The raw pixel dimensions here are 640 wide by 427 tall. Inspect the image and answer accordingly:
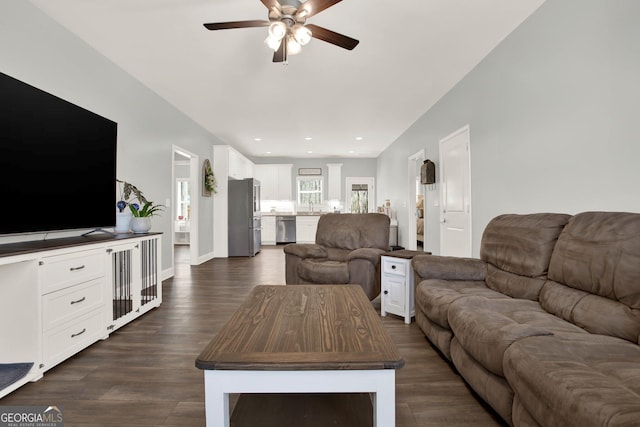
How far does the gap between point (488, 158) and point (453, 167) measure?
844 millimetres

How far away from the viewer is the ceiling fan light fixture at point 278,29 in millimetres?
2164

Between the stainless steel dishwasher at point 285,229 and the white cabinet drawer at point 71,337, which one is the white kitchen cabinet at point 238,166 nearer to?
the stainless steel dishwasher at point 285,229

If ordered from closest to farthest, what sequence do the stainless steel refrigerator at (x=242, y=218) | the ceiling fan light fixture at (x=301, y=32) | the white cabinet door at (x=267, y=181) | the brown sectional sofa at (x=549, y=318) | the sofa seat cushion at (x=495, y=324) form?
the brown sectional sofa at (x=549, y=318), the sofa seat cushion at (x=495, y=324), the ceiling fan light fixture at (x=301, y=32), the stainless steel refrigerator at (x=242, y=218), the white cabinet door at (x=267, y=181)

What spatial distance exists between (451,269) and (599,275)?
101 centimetres

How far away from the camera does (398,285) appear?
2.88 m

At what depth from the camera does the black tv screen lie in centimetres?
202

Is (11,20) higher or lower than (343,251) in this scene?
higher

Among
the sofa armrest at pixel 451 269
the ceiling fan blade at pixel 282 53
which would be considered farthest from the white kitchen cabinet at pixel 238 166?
the sofa armrest at pixel 451 269

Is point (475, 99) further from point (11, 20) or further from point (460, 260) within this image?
point (11, 20)

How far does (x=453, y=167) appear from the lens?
4.20 m

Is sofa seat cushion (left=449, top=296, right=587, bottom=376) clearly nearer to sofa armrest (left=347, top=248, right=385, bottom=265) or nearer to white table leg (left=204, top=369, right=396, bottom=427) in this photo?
white table leg (left=204, top=369, right=396, bottom=427)

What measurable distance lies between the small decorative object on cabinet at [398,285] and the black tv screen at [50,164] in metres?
2.69

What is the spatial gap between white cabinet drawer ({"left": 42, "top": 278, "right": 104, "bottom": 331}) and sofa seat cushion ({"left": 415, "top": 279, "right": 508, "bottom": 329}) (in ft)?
8.00

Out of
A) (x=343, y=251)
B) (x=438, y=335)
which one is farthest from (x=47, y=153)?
(x=438, y=335)
